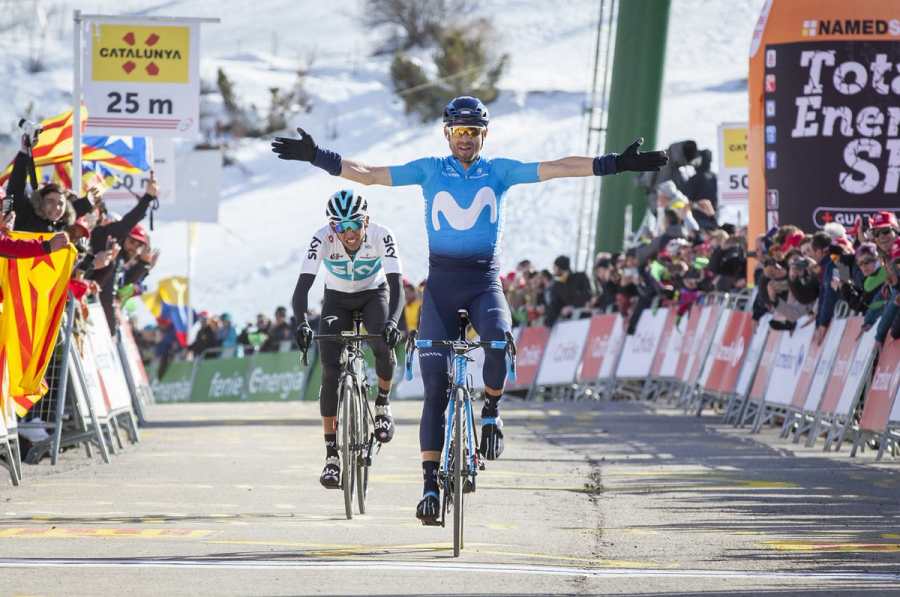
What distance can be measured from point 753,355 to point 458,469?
1180cm

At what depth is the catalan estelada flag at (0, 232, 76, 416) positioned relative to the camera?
14.5 meters

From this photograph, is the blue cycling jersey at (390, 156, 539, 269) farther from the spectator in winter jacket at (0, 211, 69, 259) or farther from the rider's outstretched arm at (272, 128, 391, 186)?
the spectator in winter jacket at (0, 211, 69, 259)

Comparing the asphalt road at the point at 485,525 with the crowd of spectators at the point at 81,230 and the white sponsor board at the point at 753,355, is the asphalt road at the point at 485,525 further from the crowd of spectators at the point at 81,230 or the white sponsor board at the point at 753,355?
the white sponsor board at the point at 753,355

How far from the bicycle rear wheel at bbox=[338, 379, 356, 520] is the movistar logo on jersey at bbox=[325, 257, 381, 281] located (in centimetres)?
80

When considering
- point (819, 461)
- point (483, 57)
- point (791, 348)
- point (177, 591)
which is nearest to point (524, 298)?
point (791, 348)

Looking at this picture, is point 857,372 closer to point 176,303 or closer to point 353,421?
point 353,421

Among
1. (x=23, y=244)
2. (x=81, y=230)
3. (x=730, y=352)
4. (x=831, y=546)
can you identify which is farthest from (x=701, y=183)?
(x=831, y=546)

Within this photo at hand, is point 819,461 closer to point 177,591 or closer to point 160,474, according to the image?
point 160,474

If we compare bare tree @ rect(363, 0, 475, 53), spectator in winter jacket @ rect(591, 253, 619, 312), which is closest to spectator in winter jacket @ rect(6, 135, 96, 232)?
spectator in winter jacket @ rect(591, 253, 619, 312)

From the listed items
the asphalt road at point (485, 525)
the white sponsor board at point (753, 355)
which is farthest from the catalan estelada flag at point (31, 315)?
the white sponsor board at point (753, 355)

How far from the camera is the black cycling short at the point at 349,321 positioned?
13297 millimetres

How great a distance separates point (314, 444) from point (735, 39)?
125 meters

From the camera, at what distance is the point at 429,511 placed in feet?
35.6

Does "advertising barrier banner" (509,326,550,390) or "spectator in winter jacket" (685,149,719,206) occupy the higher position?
"spectator in winter jacket" (685,149,719,206)
